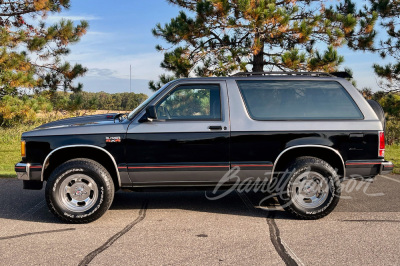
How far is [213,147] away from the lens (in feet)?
A: 17.7

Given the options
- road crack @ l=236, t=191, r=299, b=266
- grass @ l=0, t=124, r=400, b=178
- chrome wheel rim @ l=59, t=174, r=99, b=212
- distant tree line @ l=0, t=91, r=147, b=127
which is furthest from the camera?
distant tree line @ l=0, t=91, r=147, b=127

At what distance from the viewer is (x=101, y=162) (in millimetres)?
5621

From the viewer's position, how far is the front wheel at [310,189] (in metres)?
5.40

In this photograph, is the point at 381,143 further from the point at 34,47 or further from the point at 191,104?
the point at 34,47

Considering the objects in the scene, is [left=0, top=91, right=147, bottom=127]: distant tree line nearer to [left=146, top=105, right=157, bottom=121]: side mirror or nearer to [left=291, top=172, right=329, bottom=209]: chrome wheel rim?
[left=146, top=105, right=157, bottom=121]: side mirror

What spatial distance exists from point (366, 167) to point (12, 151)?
12.1 meters

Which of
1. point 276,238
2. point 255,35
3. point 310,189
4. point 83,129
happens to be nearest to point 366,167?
point 310,189

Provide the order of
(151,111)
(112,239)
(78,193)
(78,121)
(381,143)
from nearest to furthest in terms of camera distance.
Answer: (112,239), (151,111), (78,193), (381,143), (78,121)

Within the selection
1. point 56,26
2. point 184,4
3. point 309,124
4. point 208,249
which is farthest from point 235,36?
point 208,249

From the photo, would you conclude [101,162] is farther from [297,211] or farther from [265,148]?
[297,211]

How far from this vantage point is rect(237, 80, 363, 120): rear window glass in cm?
555

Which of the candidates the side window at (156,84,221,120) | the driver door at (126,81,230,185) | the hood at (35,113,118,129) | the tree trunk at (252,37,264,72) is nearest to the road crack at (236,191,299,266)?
the driver door at (126,81,230,185)

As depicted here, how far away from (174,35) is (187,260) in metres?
14.5

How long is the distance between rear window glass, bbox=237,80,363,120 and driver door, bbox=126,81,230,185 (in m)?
0.46
